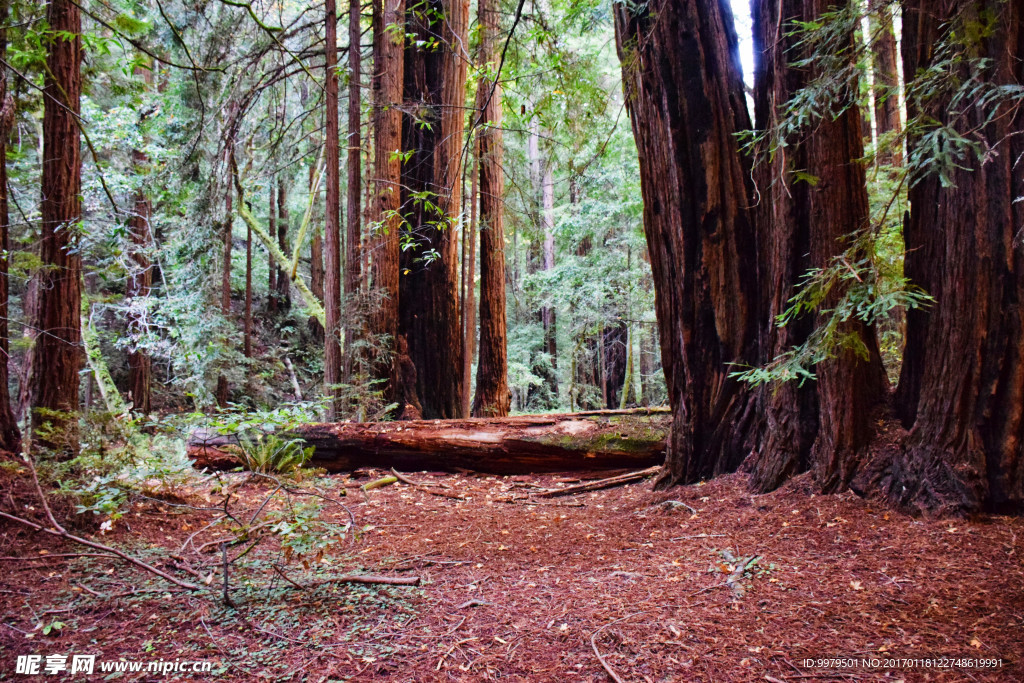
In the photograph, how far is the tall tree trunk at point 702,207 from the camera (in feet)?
15.7

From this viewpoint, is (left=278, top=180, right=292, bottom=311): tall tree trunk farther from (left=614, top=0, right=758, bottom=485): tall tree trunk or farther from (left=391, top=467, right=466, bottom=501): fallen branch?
(left=614, top=0, right=758, bottom=485): tall tree trunk

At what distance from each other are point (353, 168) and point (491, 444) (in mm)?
4842

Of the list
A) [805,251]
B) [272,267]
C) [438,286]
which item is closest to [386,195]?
[438,286]

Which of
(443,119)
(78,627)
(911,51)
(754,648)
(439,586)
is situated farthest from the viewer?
(443,119)

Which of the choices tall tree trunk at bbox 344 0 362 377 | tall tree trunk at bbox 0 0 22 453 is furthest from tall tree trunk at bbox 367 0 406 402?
tall tree trunk at bbox 0 0 22 453

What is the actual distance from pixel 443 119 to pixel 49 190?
5246 millimetres

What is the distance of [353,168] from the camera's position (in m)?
8.82

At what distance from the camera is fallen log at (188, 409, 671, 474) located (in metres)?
6.44

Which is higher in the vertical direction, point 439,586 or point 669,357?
point 669,357

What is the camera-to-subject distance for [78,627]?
2.79m

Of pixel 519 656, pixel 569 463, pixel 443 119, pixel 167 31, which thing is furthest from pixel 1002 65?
pixel 167 31

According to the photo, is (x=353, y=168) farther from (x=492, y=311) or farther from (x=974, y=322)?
(x=974, y=322)

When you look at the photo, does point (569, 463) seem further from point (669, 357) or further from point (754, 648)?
point (754, 648)

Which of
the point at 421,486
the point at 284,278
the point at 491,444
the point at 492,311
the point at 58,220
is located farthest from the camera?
the point at 284,278
